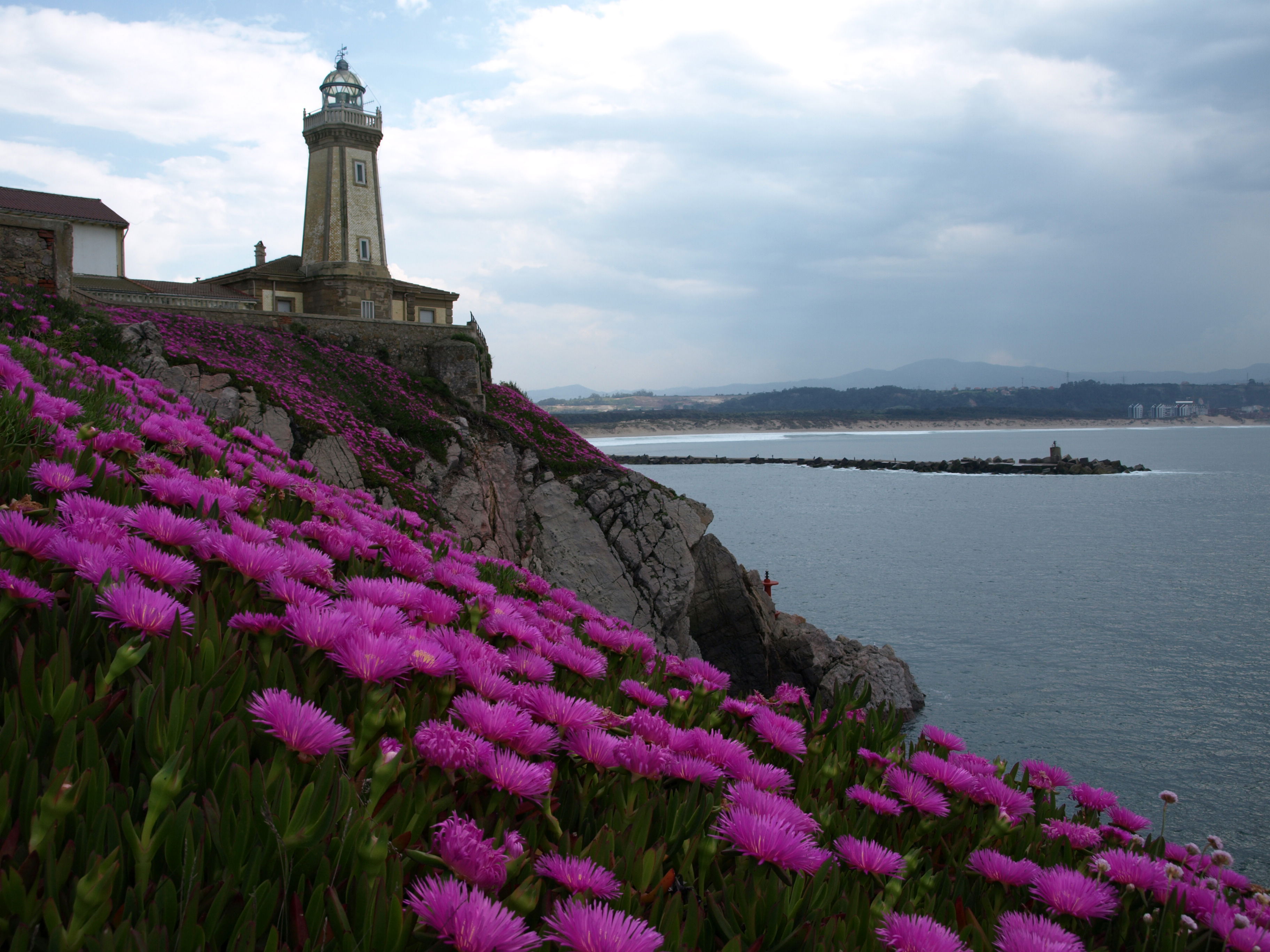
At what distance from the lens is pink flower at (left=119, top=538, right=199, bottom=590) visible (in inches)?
84.5

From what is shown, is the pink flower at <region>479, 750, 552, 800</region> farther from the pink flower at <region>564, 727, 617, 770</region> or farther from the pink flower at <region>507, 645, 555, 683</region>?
the pink flower at <region>507, 645, 555, 683</region>

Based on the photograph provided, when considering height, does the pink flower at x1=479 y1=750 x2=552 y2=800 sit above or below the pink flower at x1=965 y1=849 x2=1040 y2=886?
above

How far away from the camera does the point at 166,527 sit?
238 cm

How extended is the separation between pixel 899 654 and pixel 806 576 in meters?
14.2

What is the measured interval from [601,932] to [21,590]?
61.9 inches

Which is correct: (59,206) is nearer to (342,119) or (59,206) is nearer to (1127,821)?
(342,119)

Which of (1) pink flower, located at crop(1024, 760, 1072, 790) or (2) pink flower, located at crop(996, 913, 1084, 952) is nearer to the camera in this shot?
(2) pink flower, located at crop(996, 913, 1084, 952)

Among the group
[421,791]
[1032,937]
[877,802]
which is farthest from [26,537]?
[1032,937]

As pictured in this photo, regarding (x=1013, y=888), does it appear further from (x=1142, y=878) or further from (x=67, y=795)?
(x=67, y=795)

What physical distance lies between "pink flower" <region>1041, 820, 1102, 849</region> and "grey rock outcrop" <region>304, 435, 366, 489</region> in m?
19.2

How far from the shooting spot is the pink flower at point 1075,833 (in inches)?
104

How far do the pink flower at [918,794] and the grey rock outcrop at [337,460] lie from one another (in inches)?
749

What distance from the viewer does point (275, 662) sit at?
1987mm

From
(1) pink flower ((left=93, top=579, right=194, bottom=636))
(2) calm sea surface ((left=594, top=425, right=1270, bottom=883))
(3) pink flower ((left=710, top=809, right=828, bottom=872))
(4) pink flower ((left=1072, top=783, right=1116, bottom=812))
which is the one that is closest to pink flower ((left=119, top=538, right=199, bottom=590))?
(1) pink flower ((left=93, top=579, right=194, bottom=636))
